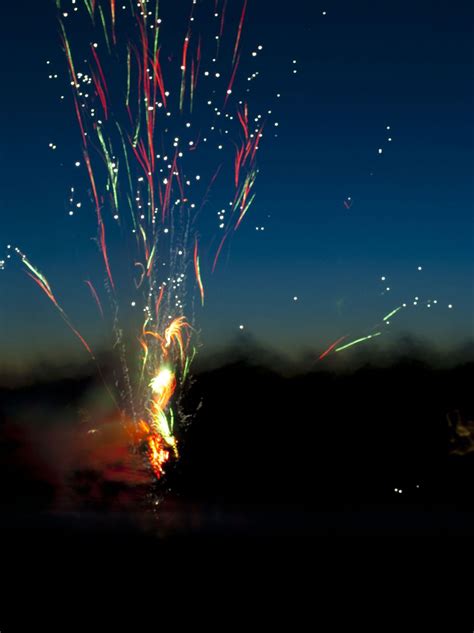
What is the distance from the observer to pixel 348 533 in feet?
66.0

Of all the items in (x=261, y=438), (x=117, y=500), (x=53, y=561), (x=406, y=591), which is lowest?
(x=406, y=591)

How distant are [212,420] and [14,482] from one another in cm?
979

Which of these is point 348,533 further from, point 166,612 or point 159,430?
point 166,612

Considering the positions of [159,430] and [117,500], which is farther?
[117,500]

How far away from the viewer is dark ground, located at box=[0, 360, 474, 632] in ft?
36.7

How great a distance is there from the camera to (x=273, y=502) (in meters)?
31.1

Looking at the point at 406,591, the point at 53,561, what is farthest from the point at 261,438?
the point at 406,591

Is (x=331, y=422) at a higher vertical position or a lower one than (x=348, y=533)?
higher

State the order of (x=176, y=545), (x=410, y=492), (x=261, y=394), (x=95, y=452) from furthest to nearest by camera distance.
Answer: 1. (x=261, y=394)
2. (x=410, y=492)
3. (x=95, y=452)
4. (x=176, y=545)

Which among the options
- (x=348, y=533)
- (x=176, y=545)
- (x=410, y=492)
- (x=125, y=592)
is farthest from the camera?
(x=410, y=492)

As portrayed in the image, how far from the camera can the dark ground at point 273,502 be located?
36.7ft

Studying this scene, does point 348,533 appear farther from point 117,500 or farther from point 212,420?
point 212,420

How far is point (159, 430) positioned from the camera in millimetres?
21516

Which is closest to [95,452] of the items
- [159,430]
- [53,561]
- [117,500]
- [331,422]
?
[117,500]
